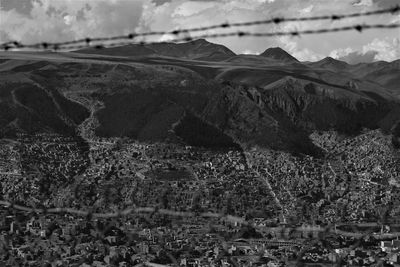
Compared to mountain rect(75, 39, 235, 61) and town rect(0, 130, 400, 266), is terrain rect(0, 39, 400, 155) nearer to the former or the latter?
town rect(0, 130, 400, 266)

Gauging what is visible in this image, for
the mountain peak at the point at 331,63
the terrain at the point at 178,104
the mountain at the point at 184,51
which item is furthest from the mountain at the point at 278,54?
the terrain at the point at 178,104

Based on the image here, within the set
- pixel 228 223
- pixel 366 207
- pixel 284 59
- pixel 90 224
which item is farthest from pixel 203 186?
pixel 284 59

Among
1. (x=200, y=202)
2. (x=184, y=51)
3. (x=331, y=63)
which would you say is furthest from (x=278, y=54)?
(x=200, y=202)

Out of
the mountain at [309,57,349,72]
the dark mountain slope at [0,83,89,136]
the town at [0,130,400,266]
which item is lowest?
the town at [0,130,400,266]

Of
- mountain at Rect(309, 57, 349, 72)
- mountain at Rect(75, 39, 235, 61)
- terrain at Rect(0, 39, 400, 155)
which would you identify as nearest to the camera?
terrain at Rect(0, 39, 400, 155)

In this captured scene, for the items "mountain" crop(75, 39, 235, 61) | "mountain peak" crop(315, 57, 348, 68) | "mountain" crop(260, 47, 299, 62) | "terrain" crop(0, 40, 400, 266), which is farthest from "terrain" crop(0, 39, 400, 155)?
"mountain peak" crop(315, 57, 348, 68)

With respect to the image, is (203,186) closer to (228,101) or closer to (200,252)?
(200,252)

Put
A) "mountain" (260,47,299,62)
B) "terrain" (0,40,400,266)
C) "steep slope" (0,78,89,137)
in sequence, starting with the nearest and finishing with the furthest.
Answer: "terrain" (0,40,400,266) < "steep slope" (0,78,89,137) < "mountain" (260,47,299,62)
